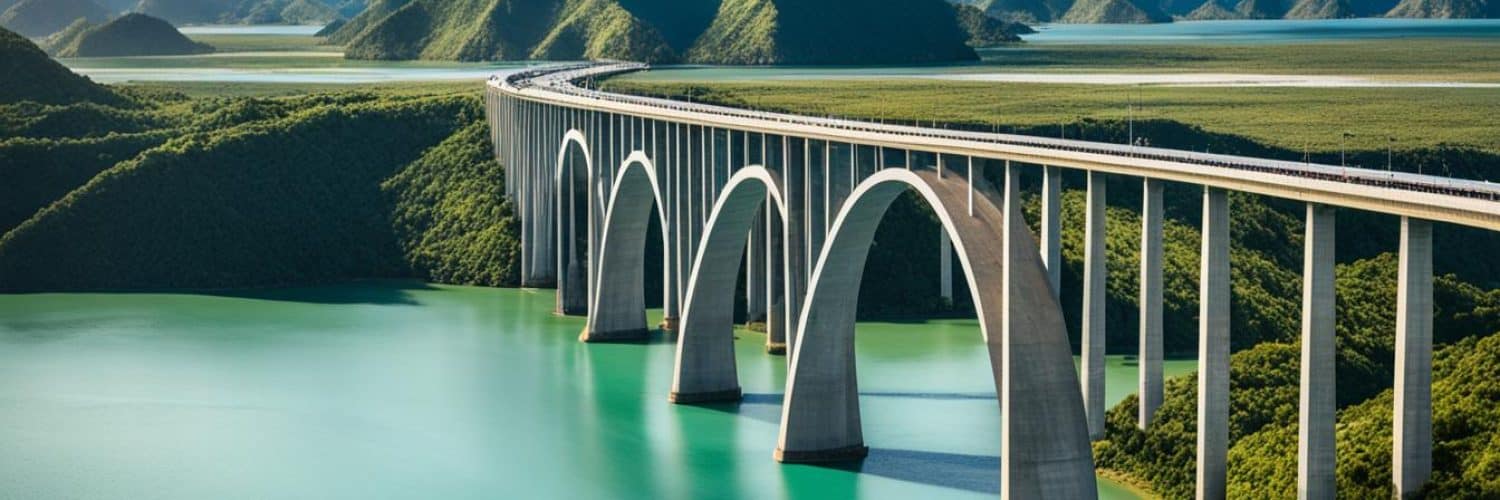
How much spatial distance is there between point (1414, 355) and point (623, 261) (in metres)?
50.4

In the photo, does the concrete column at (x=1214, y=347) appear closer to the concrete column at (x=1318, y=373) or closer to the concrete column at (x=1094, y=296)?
the concrete column at (x=1318, y=373)

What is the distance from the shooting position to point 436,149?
406ft

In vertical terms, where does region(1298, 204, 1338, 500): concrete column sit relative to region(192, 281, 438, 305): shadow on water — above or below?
above

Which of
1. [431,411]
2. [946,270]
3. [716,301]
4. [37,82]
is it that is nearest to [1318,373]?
[716,301]

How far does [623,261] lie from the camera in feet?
278

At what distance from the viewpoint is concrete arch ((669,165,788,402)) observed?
227 feet

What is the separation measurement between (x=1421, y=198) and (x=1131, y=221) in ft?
191

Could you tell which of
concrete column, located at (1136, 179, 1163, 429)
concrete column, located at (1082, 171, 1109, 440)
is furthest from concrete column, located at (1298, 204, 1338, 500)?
concrete column, located at (1082, 171, 1109, 440)

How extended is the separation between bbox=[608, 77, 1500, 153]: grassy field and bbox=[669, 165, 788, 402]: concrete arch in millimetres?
38951

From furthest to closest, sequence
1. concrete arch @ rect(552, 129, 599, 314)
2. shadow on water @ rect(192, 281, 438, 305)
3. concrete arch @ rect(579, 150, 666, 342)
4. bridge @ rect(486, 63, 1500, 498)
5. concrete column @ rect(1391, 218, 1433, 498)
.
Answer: shadow on water @ rect(192, 281, 438, 305), concrete arch @ rect(552, 129, 599, 314), concrete arch @ rect(579, 150, 666, 342), bridge @ rect(486, 63, 1500, 498), concrete column @ rect(1391, 218, 1433, 498)

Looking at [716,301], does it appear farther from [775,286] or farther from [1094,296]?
[1094,296]

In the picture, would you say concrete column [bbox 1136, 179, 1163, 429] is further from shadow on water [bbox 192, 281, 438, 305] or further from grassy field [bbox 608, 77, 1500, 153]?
grassy field [bbox 608, 77, 1500, 153]

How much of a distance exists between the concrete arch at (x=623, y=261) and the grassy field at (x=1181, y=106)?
25.6 meters

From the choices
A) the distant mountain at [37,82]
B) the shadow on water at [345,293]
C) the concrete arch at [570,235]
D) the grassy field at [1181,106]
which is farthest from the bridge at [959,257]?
the distant mountain at [37,82]
